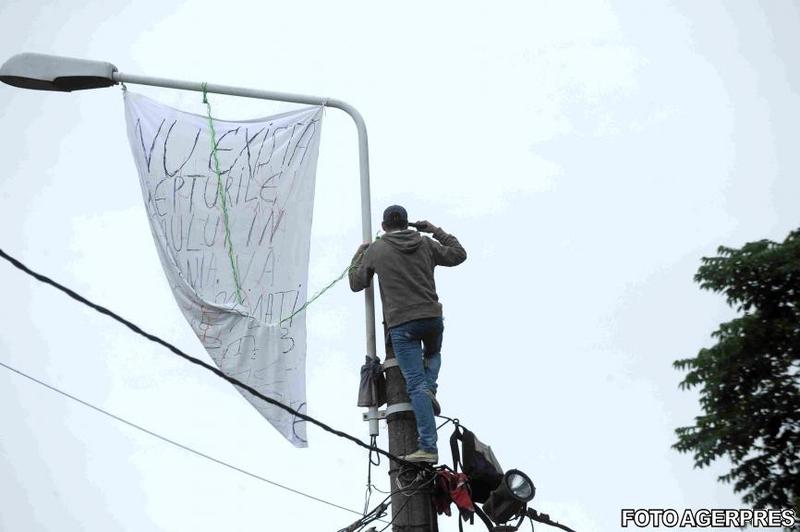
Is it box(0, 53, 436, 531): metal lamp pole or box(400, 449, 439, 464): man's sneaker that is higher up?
box(0, 53, 436, 531): metal lamp pole

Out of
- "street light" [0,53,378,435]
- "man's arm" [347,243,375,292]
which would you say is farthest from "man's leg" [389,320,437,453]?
"man's arm" [347,243,375,292]

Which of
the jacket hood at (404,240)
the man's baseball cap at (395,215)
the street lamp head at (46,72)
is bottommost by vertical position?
the jacket hood at (404,240)

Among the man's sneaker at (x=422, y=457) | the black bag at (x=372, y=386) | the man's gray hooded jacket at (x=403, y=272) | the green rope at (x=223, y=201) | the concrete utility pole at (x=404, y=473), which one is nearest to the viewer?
the concrete utility pole at (x=404, y=473)

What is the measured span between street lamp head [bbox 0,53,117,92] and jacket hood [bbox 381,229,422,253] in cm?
231

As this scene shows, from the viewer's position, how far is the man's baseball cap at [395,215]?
6781 millimetres

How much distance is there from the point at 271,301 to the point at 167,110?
5.62 ft

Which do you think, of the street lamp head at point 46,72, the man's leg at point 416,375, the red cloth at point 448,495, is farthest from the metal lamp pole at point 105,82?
the red cloth at point 448,495

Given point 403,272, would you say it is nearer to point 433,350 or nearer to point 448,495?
point 433,350

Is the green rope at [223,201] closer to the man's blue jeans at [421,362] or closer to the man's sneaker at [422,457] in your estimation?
the man's blue jeans at [421,362]

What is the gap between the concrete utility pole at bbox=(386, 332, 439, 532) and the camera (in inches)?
228

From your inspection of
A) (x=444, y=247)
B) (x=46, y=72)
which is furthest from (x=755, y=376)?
(x=46, y=72)

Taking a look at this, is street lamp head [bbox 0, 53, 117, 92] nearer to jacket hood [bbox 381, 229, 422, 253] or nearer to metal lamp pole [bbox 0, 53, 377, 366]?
metal lamp pole [bbox 0, 53, 377, 366]

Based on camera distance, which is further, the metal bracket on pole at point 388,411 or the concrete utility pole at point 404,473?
the metal bracket on pole at point 388,411

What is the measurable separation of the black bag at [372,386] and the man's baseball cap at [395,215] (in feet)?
3.30
